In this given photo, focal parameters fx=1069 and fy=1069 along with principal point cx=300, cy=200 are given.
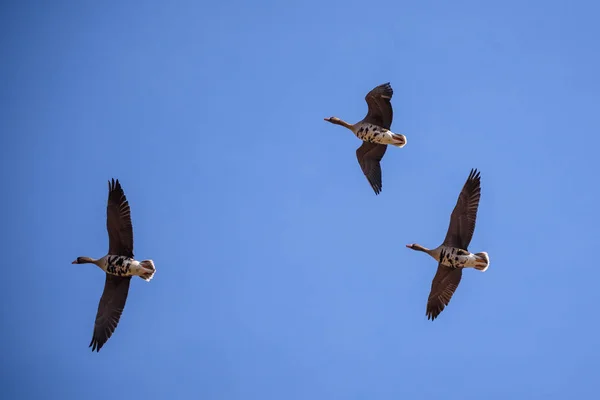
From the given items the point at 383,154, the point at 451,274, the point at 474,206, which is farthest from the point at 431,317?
the point at 383,154

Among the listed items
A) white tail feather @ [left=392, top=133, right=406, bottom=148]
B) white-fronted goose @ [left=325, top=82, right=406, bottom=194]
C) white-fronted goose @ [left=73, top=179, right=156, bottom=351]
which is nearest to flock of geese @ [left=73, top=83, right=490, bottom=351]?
white-fronted goose @ [left=73, top=179, right=156, bottom=351]

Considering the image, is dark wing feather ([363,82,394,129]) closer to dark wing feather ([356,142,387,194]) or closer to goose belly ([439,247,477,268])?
dark wing feather ([356,142,387,194])

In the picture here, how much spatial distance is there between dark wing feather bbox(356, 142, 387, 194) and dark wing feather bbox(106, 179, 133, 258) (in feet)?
28.9

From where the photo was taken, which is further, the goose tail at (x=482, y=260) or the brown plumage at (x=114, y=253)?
the goose tail at (x=482, y=260)

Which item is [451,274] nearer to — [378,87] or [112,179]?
[378,87]

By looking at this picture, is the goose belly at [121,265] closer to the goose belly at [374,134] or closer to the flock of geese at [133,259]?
the flock of geese at [133,259]

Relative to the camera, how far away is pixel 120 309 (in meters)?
31.6

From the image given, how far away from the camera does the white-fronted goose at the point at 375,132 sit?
33.7m

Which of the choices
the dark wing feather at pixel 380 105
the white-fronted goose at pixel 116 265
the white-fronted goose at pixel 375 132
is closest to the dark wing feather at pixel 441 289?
the white-fronted goose at pixel 375 132

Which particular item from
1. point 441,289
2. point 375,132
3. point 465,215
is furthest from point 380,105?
point 441,289

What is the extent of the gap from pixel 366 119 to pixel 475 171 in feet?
15.3

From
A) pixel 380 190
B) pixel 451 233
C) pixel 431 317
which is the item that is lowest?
pixel 431 317

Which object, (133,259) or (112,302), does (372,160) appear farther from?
(112,302)

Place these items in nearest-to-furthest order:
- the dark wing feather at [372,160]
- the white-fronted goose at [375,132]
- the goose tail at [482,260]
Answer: the goose tail at [482,260] → the white-fronted goose at [375,132] → the dark wing feather at [372,160]
